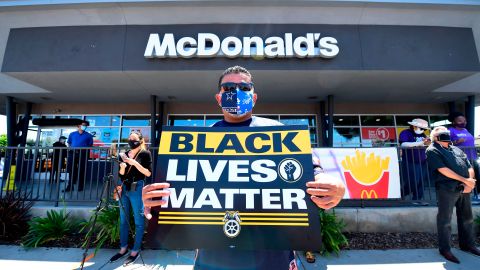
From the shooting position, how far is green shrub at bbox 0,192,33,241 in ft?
15.9

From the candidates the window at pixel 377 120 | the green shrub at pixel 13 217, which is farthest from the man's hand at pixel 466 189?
the green shrub at pixel 13 217

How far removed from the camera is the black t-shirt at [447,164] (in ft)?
12.7

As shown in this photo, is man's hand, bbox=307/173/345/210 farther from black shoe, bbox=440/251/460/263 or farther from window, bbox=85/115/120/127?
window, bbox=85/115/120/127

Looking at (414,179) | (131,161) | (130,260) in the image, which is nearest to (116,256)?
(130,260)

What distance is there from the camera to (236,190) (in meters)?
1.55

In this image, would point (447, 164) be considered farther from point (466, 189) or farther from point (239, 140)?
point (239, 140)

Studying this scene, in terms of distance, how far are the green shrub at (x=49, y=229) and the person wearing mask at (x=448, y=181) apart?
270 inches

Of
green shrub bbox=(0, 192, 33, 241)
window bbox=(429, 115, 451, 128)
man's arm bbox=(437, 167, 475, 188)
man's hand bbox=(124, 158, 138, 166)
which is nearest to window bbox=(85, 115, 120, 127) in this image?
green shrub bbox=(0, 192, 33, 241)

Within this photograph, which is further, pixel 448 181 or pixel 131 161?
pixel 448 181

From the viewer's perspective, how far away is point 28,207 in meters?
5.17

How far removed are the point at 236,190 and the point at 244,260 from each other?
16.8 inches

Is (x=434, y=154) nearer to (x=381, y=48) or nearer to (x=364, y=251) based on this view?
(x=364, y=251)

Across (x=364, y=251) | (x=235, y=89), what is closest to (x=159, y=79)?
(x=235, y=89)

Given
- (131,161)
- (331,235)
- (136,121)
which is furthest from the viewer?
(136,121)
